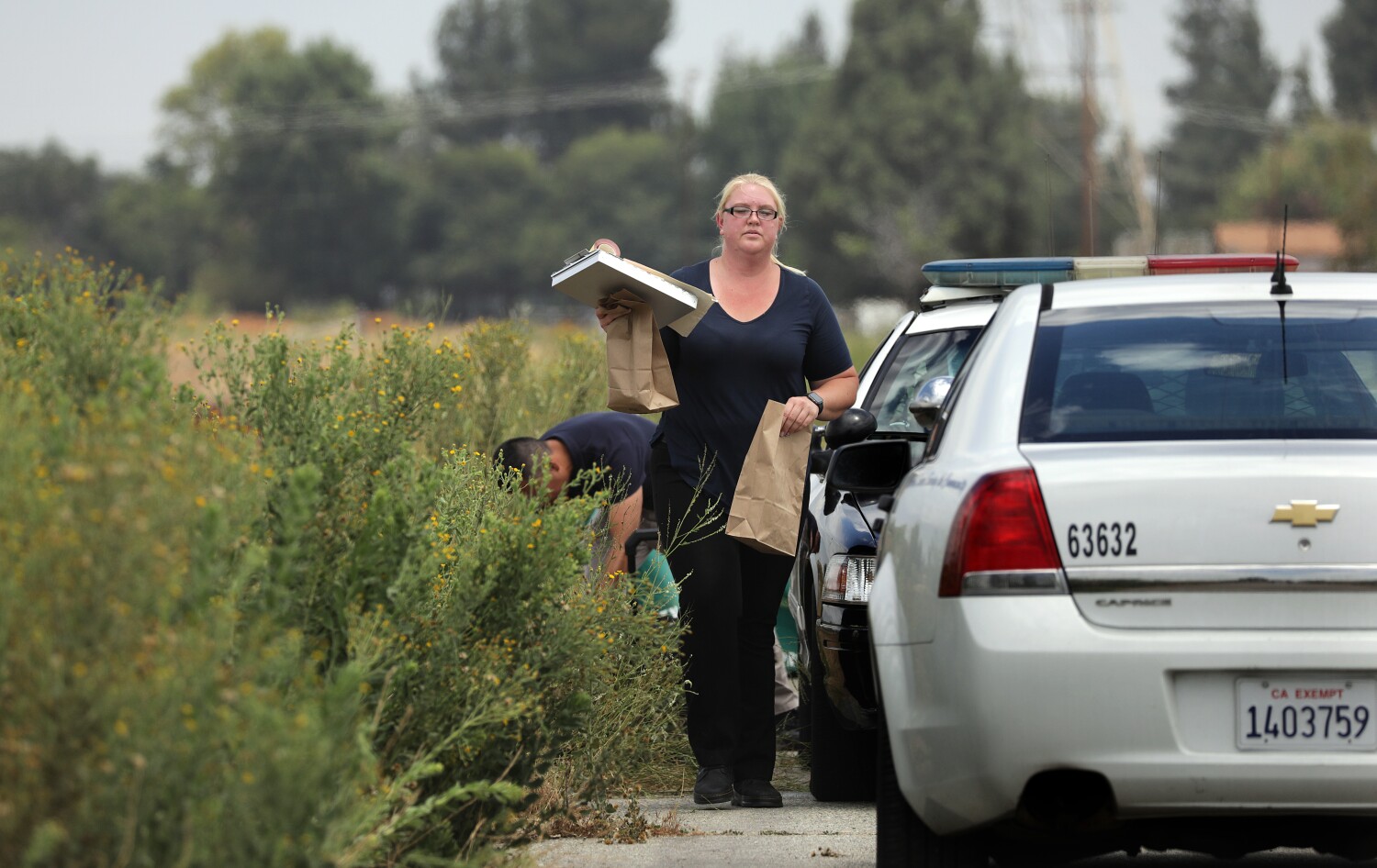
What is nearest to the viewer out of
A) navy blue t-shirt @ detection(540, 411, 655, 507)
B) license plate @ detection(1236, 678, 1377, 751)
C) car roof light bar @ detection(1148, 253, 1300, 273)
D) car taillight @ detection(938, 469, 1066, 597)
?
license plate @ detection(1236, 678, 1377, 751)

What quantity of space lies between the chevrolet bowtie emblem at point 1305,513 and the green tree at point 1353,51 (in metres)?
126

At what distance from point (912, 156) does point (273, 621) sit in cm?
8191

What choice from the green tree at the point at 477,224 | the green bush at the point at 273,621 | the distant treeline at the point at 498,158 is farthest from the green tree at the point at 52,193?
the green bush at the point at 273,621

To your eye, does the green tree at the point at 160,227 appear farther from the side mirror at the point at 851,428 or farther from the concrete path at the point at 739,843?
the concrete path at the point at 739,843

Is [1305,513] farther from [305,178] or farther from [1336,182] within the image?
[305,178]

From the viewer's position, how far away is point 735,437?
702 centimetres

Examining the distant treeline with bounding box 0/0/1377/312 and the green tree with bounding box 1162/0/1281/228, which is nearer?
the distant treeline with bounding box 0/0/1377/312

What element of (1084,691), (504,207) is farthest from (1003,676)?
(504,207)

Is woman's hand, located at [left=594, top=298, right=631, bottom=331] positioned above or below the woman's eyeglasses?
below

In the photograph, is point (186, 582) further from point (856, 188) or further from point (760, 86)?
point (760, 86)

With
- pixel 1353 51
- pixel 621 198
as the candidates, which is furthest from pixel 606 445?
pixel 1353 51

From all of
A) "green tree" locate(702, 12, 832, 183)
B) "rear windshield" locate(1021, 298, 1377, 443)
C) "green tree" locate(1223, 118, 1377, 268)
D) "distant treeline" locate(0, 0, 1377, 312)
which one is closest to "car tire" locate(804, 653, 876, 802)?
"rear windshield" locate(1021, 298, 1377, 443)

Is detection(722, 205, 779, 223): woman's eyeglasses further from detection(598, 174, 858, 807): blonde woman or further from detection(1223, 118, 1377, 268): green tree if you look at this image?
detection(1223, 118, 1377, 268): green tree

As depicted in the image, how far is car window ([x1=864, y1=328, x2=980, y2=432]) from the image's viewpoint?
7598mm
